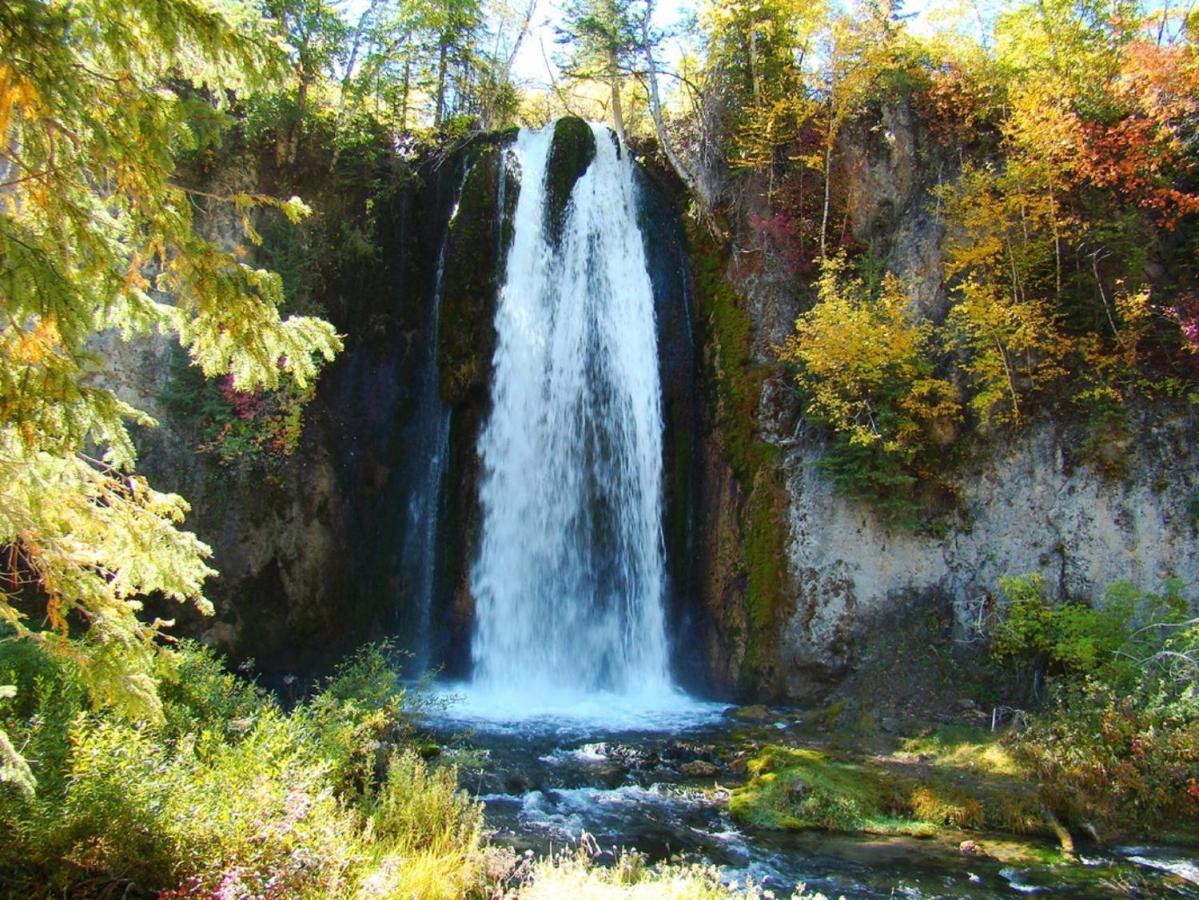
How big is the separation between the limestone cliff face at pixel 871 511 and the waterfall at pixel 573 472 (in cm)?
121

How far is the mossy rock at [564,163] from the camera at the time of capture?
1462 centimetres

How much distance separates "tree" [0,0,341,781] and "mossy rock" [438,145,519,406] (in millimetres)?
9769

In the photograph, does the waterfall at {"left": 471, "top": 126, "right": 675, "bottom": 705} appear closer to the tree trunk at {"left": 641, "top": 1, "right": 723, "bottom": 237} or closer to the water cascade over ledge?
the water cascade over ledge

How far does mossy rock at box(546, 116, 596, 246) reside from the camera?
14.6 m

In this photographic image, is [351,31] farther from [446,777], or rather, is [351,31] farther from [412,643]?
[446,777]

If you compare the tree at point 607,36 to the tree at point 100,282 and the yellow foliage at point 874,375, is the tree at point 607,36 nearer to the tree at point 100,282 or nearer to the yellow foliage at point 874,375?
the yellow foliage at point 874,375

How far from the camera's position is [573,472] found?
13.1 metres

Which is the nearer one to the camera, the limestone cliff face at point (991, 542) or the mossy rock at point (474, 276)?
the limestone cliff face at point (991, 542)

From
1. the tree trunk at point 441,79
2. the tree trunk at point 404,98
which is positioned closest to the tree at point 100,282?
the tree trunk at point 404,98

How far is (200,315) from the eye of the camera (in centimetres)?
402

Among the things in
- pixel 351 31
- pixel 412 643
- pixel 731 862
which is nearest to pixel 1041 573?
pixel 731 862

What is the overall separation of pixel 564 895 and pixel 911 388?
9488 mm

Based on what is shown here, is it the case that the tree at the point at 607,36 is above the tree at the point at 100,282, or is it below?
above

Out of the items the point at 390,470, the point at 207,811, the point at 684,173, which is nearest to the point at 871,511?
the point at 684,173
